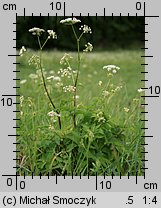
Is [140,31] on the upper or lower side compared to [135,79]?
upper

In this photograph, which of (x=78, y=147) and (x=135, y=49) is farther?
(x=135, y=49)

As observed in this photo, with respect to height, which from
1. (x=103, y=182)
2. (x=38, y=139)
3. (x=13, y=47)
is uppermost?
(x=13, y=47)

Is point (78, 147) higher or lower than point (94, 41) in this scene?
lower

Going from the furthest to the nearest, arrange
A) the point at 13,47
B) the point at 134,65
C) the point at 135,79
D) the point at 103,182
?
the point at 134,65
the point at 135,79
the point at 13,47
the point at 103,182

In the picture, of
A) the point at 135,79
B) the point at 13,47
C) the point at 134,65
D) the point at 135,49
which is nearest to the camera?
the point at 13,47

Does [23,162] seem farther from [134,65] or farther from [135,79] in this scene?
[134,65]

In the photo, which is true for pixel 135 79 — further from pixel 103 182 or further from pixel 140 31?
pixel 103 182

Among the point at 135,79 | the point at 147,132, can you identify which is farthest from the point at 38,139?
the point at 135,79

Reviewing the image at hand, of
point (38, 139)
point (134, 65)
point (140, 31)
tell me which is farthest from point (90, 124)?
point (140, 31)

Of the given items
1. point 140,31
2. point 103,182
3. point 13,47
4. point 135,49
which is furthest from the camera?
point 135,49
